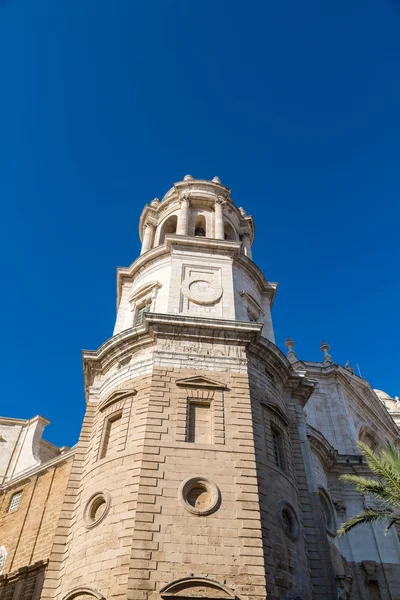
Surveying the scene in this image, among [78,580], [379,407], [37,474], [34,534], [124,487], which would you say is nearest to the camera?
[78,580]

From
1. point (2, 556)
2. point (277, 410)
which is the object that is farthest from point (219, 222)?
point (2, 556)

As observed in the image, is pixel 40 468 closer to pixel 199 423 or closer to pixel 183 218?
pixel 199 423

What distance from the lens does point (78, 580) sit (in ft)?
46.4

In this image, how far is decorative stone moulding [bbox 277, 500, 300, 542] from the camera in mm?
15841

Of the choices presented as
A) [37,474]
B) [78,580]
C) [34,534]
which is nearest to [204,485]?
[78,580]

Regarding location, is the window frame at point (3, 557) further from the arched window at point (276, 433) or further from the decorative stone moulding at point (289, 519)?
the decorative stone moulding at point (289, 519)

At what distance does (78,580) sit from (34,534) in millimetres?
10294

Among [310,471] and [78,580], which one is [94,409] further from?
[310,471]

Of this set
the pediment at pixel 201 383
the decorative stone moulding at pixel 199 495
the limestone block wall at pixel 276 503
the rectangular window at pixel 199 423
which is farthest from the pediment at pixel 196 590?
the pediment at pixel 201 383

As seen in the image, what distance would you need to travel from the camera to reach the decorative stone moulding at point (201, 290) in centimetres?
2159

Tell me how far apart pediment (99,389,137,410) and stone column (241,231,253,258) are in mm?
12622

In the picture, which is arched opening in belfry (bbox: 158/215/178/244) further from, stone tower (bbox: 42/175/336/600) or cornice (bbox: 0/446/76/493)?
cornice (bbox: 0/446/76/493)

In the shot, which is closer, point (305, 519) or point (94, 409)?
point (305, 519)

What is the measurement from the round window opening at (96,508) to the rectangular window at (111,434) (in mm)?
1630
